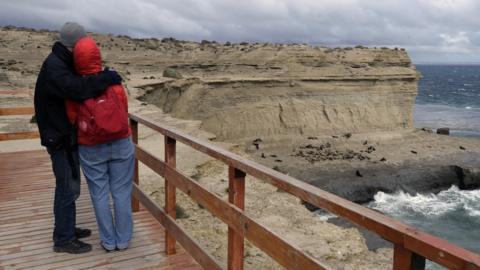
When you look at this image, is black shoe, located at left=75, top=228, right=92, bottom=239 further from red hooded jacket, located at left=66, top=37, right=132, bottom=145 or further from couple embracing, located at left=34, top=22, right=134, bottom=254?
red hooded jacket, located at left=66, top=37, right=132, bottom=145

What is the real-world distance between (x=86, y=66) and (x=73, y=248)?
5.80 feet

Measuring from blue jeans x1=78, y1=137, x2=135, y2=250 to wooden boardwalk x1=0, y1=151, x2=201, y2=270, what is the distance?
0.19 m

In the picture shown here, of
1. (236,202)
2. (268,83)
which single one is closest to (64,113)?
(236,202)

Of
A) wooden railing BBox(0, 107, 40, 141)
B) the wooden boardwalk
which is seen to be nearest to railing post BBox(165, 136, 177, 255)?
the wooden boardwalk

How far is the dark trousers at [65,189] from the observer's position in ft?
13.6

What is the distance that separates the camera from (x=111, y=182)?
425 centimetres

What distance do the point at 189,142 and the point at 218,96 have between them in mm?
27540

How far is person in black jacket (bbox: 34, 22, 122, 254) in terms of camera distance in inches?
146

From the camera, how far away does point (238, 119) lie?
3195 cm

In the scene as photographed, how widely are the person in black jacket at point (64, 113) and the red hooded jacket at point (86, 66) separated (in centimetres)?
7

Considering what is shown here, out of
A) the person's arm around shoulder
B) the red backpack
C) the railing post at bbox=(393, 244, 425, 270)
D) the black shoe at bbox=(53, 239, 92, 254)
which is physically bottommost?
the black shoe at bbox=(53, 239, 92, 254)

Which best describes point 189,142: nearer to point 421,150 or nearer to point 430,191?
point 430,191

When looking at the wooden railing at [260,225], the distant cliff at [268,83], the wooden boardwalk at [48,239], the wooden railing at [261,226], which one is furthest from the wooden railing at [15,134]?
the distant cliff at [268,83]

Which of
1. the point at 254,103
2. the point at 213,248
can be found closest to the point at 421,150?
the point at 254,103
